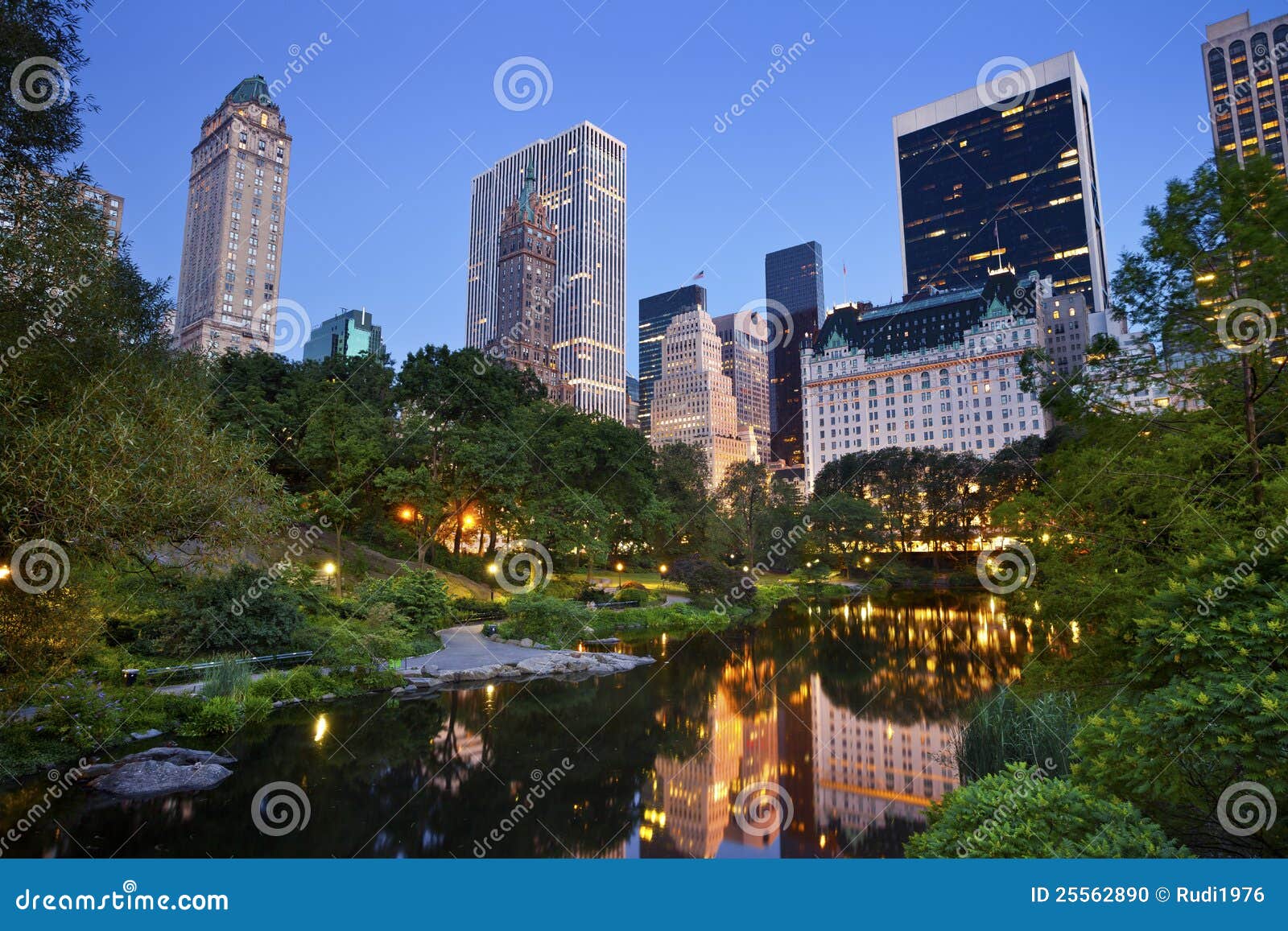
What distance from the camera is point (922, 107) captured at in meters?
158

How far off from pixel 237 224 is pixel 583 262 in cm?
7670

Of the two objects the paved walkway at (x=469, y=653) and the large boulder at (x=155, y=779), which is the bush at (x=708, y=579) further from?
the large boulder at (x=155, y=779)

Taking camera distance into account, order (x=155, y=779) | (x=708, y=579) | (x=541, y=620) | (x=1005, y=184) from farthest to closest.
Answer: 1. (x=1005, y=184)
2. (x=708, y=579)
3. (x=541, y=620)
4. (x=155, y=779)

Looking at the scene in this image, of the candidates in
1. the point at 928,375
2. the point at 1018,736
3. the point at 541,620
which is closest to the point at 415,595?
the point at 541,620

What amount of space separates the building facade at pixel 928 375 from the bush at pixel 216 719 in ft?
301

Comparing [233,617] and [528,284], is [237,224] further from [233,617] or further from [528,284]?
[233,617]

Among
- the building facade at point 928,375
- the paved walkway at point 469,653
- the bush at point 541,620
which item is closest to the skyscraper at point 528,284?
the building facade at point 928,375

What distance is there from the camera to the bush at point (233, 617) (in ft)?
56.9

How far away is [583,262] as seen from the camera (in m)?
165

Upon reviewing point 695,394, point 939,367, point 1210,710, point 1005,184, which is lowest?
point 1210,710

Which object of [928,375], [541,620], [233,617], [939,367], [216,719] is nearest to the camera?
[216,719]

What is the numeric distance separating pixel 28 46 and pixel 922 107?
183 m

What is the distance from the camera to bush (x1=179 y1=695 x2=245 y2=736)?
1389cm

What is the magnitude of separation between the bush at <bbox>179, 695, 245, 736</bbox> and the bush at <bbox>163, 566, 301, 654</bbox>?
362 cm
